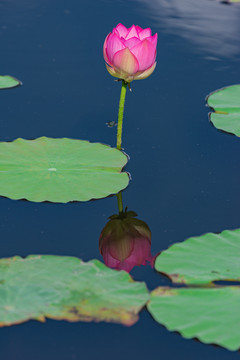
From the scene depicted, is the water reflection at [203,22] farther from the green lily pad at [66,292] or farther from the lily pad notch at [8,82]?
→ the green lily pad at [66,292]

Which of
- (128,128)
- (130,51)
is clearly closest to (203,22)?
(128,128)

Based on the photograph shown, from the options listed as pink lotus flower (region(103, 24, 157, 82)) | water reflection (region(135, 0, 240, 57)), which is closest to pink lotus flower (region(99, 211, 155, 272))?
pink lotus flower (region(103, 24, 157, 82))

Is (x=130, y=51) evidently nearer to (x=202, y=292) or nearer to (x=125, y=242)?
(x=125, y=242)

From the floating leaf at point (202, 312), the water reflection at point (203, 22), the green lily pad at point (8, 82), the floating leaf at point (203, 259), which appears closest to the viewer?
the floating leaf at point (202, 312)

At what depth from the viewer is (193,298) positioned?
156cm

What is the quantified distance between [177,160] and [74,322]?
3.23ft

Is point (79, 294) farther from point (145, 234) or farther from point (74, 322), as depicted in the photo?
point (145, 234)

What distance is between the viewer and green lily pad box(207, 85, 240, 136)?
249cm

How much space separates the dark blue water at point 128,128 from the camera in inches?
58.7

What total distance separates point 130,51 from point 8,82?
90cm

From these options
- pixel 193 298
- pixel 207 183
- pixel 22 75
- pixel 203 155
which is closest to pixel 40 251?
pixel 193 298

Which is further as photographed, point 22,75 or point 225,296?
point 22,75

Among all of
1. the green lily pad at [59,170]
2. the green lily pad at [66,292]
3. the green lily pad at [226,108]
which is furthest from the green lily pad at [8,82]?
the green lily pad at [66,292]

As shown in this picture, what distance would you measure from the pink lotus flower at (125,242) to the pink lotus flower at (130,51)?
1.82 ft
